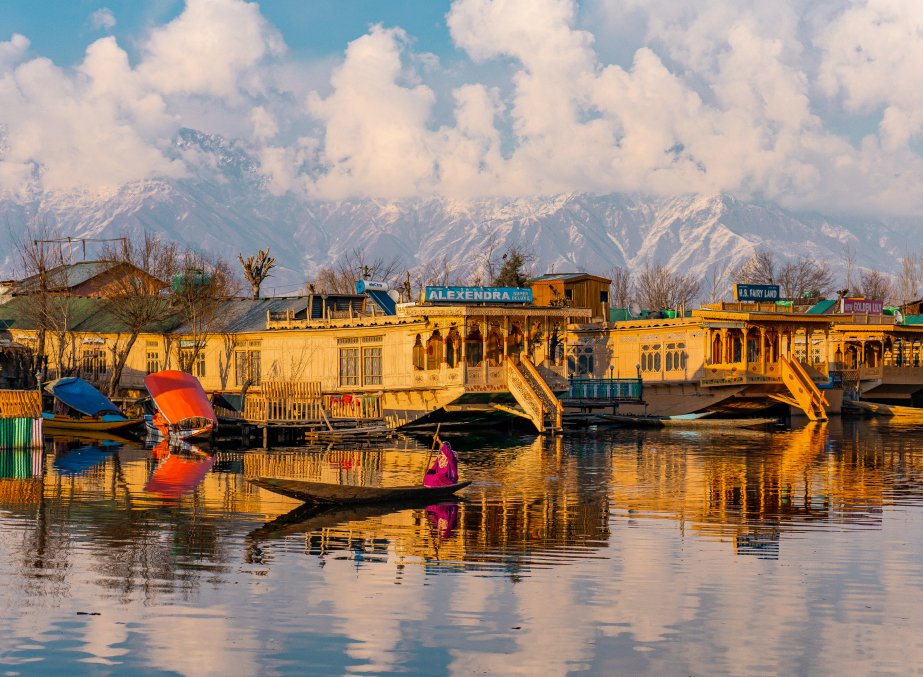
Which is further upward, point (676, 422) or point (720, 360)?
point (720, 360)

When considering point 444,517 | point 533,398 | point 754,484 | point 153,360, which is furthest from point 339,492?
point 153,360

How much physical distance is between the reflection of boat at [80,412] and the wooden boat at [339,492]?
3145 centimetres

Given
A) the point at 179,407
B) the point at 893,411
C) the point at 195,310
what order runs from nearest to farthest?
the point at 179,407, the point at 195,310, the point at 893,411

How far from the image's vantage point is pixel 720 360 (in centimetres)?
7194

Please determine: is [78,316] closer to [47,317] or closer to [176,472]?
[47,317]

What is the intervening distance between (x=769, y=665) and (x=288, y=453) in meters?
33.8

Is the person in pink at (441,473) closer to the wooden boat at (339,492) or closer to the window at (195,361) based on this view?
the wooden boat at (339,492)

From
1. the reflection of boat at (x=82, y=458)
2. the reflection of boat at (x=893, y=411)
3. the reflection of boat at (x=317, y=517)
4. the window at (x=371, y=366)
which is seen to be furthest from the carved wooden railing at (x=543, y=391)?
the reflection of boat at (x=317, y=517)

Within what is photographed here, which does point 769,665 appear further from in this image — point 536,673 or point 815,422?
point 815,422

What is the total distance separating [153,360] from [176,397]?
21623 millimetres

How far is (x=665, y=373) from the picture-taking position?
7325cm

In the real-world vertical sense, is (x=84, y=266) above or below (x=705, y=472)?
above

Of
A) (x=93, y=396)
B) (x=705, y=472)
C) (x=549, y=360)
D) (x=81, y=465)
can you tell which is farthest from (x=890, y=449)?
(x=93, y=396)

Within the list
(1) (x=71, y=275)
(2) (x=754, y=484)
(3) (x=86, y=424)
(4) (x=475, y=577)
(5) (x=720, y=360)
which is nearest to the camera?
(4) (x=475, y=577)
